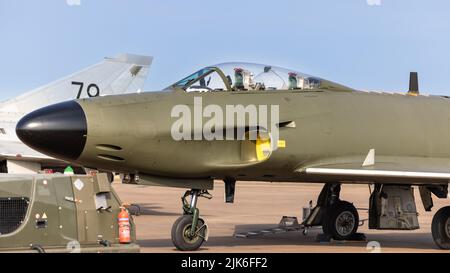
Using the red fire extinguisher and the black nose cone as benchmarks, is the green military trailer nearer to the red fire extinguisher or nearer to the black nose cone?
the red fire extinguisher

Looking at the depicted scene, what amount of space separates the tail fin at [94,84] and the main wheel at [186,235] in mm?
17038

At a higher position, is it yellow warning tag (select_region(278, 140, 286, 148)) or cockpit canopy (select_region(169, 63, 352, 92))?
cockpit canopy (select_region(169, 63, 352, 92))

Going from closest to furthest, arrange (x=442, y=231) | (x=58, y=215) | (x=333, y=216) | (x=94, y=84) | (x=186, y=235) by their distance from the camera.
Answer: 1. (x=58, y=215)
2. (x=186, y=235)
3. (x=442, y=231)
4. (x=333, y=216)
5. (x=94, y=84)

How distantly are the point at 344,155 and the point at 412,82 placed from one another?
129 inches

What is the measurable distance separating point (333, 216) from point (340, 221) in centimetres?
20

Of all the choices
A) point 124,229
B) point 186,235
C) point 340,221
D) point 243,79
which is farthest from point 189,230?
point 340,221

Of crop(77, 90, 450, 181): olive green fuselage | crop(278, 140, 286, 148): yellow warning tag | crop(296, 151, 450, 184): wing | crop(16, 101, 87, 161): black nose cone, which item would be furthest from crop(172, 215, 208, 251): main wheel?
crop(16, 101, 87, 161): black nose cone

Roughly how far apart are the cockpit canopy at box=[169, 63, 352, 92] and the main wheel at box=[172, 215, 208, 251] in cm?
A: 201

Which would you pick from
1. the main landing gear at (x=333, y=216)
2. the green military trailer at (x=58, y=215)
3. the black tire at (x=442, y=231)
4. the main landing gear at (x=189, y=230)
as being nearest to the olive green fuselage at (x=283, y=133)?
the main landing gear at (x=189, y=230)

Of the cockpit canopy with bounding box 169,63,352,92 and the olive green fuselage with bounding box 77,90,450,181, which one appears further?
the cockpit canopy with bounding box 169,63,352,92

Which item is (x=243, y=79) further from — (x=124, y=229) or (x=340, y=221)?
(x=124, y=229)

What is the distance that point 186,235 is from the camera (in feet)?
41.0

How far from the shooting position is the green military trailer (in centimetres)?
848
